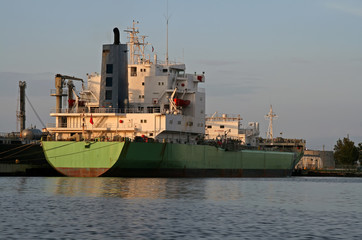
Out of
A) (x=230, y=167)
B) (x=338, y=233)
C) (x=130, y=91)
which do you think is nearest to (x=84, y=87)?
(x=130, y=91)

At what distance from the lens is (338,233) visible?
20891 mm

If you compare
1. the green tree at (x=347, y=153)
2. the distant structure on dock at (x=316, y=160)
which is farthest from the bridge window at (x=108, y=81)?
the green tree at (x=347, y=153)

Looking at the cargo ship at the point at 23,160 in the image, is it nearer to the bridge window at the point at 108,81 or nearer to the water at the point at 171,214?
the bridge window at the point at 108,81

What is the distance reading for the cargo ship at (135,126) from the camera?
155 feet

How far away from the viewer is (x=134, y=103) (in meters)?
54.5

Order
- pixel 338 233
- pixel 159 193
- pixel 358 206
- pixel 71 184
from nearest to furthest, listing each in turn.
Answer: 1. pixel 338 233
2. pixel 358 206
3. pixel 159 193
4. pixel 71 184

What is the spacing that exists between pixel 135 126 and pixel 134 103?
376 centimetres

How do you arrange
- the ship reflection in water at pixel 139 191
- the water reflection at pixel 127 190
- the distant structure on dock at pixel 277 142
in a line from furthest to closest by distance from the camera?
1. the distant structure on dock at pixel 277 142
2. the water reflection at pixel 127 190
3. the ship reflection in water at pixel 139 191

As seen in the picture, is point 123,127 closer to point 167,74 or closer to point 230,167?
point 167,74

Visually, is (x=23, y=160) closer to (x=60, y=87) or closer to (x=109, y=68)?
(x=60, y=87)

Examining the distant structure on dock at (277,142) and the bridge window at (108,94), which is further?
the distant structure on dock at (277,142)

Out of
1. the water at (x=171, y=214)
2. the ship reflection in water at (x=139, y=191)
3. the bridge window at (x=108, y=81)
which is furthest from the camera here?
the bridge window at (x=108, y=81)

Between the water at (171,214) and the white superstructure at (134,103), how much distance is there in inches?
556

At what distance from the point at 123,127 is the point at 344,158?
62048mm
